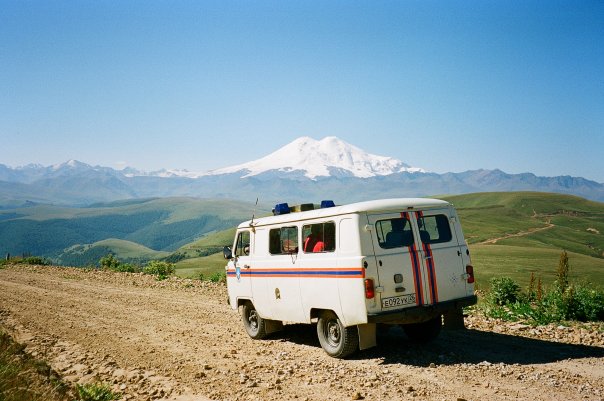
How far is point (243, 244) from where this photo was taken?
11.8 metres

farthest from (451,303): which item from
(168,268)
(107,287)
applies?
(168,268)

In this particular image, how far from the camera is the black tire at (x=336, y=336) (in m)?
8.56

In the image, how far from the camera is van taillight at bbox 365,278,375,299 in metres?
8.00

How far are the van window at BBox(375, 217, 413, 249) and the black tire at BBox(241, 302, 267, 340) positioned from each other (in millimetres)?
4051

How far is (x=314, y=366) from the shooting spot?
331 inches

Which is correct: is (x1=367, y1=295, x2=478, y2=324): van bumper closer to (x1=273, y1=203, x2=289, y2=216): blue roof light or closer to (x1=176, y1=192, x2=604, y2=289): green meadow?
(x1=273, y1=203, x2=289, y2=216): blue roof light

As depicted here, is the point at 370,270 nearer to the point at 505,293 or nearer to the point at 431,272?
the point at 431,272

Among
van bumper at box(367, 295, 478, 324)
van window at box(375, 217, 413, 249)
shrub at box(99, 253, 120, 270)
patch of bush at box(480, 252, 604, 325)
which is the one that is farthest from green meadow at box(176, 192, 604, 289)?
van window at box(375, 217, 413, 249)

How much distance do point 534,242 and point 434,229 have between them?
433 feet

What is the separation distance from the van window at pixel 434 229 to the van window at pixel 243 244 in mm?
4592

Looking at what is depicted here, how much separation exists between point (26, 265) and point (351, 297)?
1123 inches

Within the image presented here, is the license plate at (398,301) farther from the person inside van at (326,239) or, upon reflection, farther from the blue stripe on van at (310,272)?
the person inside van at (326,239)

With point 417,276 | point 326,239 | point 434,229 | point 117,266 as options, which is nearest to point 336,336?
point 326,239

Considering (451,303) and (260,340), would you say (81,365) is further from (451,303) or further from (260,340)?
(451,303)
